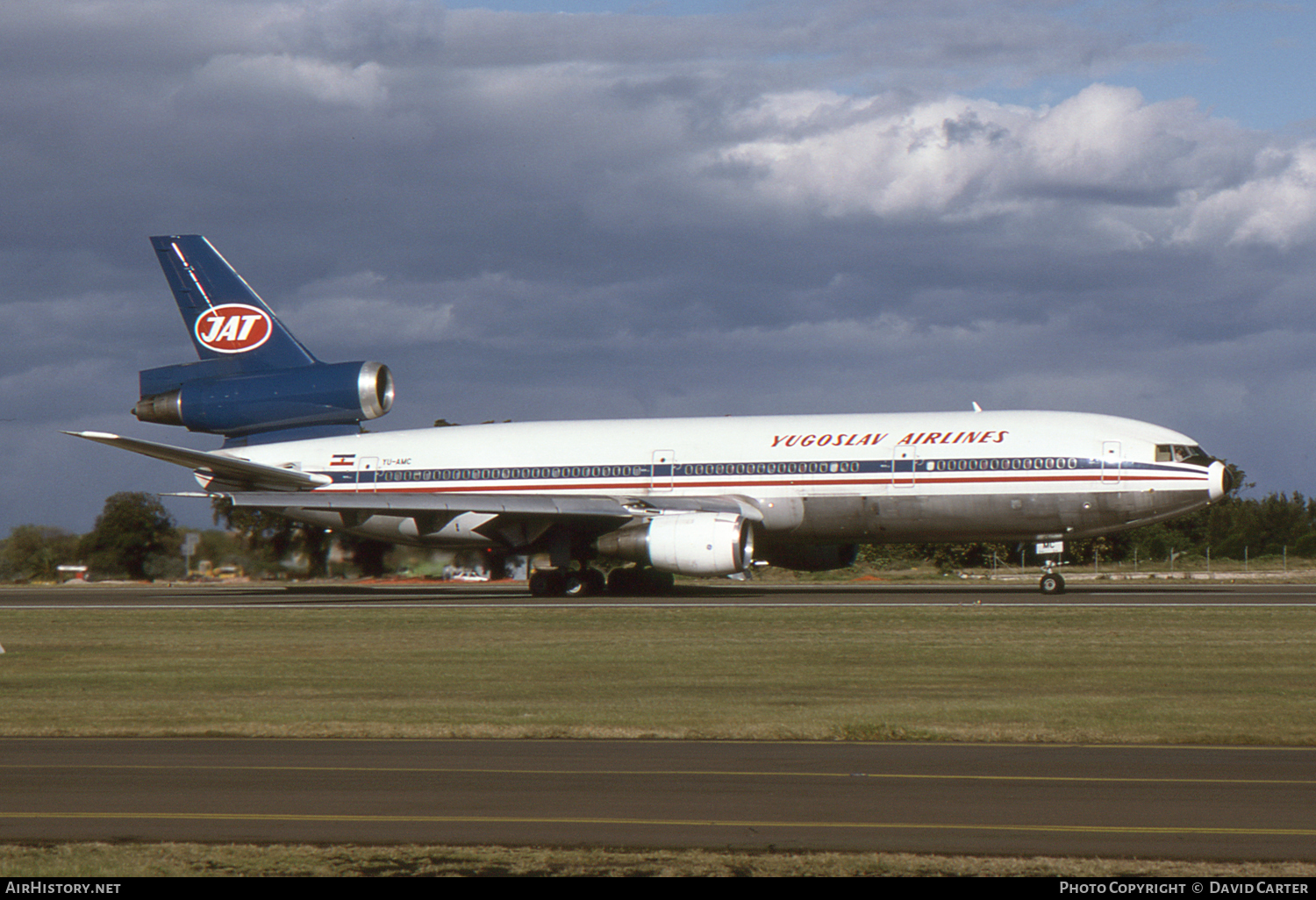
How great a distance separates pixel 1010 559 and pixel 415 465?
38.3m

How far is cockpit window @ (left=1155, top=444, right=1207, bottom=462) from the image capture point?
34531 millimetres

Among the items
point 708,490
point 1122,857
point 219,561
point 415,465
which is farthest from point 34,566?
point 1122,857

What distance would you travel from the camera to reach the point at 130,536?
5006 cm

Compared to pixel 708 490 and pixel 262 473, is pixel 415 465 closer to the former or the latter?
pixel 262 473

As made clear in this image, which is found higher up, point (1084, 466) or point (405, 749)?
point (1084, 466)

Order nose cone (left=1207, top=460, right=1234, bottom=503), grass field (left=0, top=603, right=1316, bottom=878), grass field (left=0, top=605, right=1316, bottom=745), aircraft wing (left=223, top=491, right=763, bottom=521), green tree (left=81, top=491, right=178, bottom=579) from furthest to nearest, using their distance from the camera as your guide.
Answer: green tree (left=81, top=491, right=178, bottom=579) < aircraft wing (left=223, top=491, right=763, bottom=521) < nose cone (left=1207, top=460, right=1234, bottom=503) < grass field (left=0, top=605, right=1316, bottom=745) < grass field (left=0, top=603, right=1316, bottom=878)

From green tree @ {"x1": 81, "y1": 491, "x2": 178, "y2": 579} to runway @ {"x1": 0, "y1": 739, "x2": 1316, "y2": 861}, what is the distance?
127 feet

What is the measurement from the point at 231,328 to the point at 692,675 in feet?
94.8

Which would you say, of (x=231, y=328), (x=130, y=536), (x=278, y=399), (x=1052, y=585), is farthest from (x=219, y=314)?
(x=1052, y=585)

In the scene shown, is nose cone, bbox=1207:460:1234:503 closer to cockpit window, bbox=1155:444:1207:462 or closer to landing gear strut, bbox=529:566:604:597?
cockpit window, bbox=1155:444:1207:462

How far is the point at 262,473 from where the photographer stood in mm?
40281

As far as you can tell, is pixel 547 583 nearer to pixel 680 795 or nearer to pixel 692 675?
pixel 692 675

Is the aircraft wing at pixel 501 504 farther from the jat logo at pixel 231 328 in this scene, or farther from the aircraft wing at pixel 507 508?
the jat logo at pixel 231 328

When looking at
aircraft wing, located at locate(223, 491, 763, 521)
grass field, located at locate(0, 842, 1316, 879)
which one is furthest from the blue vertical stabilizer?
grass field, located at locate(0, 842, 1316, 879)
